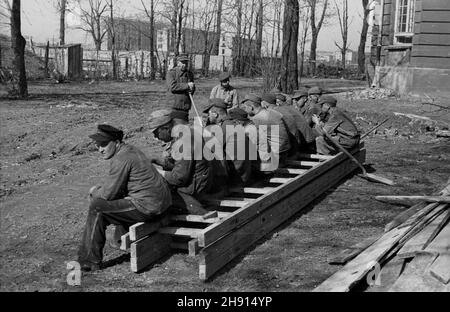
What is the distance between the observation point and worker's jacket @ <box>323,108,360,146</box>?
980 cm

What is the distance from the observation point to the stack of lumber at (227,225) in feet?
17.9

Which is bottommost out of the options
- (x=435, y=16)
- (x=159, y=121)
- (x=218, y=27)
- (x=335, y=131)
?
(x=335, y=131)

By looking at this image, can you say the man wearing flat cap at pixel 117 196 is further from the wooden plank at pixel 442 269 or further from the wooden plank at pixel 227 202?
the wooden plank at pixel 442 269

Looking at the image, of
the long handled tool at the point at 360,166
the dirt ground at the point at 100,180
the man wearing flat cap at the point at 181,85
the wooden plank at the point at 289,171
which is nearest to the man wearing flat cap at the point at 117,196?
the dirt ground at the point at 100,180

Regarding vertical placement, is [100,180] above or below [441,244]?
below

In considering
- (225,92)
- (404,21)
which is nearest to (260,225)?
(225,92)

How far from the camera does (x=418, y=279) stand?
4605mm

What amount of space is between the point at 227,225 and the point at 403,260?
176 cm

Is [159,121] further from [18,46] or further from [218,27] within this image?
[218,27]

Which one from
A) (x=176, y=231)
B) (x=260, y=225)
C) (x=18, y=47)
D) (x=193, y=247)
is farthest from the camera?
(x=18, y=47)

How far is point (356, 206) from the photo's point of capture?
8.14 metres

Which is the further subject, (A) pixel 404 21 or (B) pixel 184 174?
(A) pixel 404 21

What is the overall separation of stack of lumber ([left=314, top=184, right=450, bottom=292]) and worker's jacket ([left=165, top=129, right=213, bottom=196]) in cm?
169
